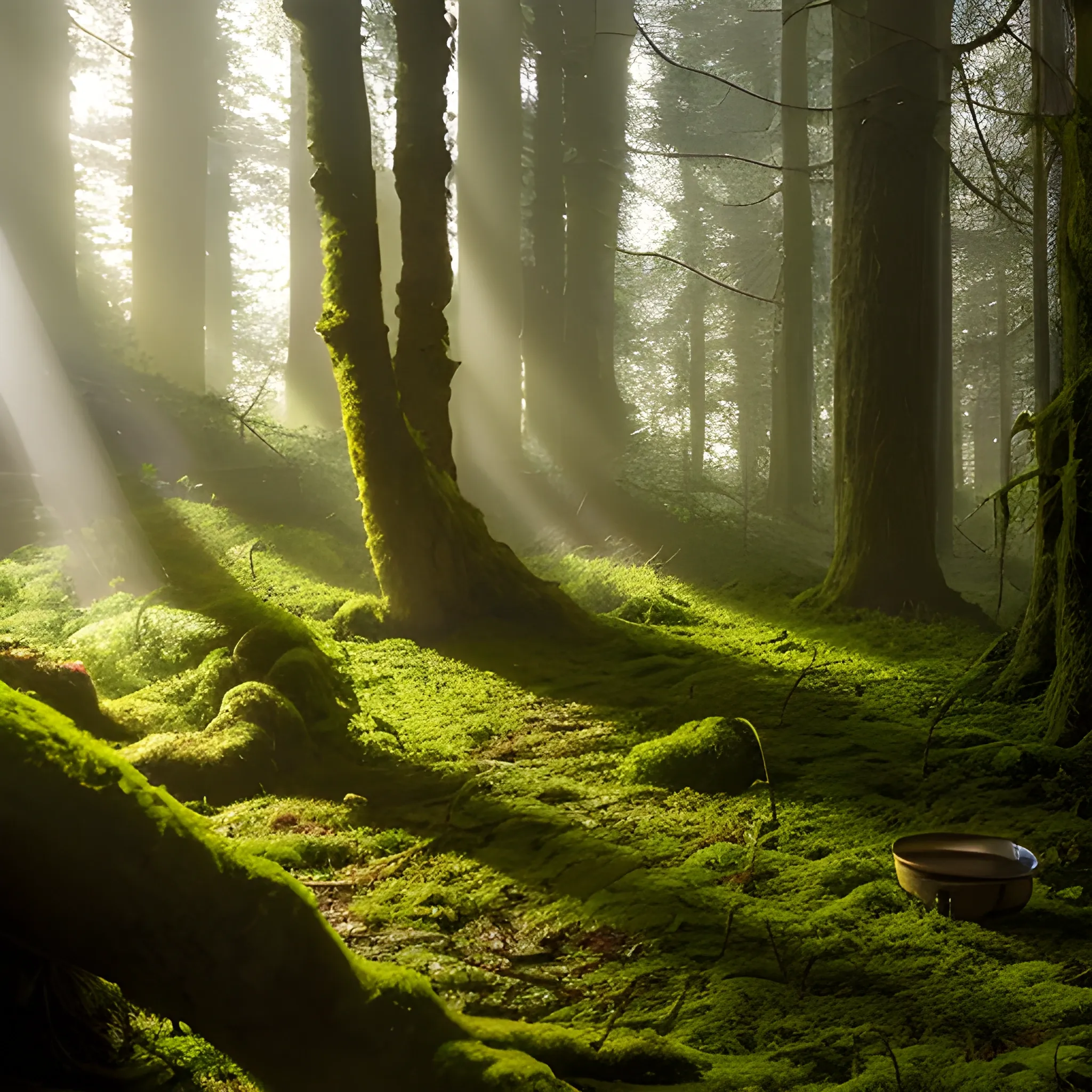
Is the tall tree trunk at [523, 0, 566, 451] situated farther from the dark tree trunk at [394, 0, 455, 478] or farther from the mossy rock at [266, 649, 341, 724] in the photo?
the mossy rock at [266, 649, 341, 724]

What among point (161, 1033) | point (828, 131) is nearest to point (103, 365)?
point (161, 1033)

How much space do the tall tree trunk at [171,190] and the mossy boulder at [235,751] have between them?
1881 centimetres

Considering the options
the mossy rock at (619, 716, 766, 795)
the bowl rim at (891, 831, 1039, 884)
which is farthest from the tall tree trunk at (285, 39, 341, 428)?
the bowl rim at (891, 831, 1039, 884)

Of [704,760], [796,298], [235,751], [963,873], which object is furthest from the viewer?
[796,298]

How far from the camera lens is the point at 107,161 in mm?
35156

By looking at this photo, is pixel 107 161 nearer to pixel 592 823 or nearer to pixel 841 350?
pixel 841 350

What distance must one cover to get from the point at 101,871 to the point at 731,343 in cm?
3506

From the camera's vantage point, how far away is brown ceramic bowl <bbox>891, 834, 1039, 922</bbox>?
3.50 meters

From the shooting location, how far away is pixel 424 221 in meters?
10.4

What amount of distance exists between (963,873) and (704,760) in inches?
75.9

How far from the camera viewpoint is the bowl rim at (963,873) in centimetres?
349

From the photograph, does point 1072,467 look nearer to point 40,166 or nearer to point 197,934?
point 197,934

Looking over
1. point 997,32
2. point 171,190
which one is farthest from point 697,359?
point 997,32

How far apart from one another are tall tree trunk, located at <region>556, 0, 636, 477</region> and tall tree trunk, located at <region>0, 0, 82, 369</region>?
34.5ft
